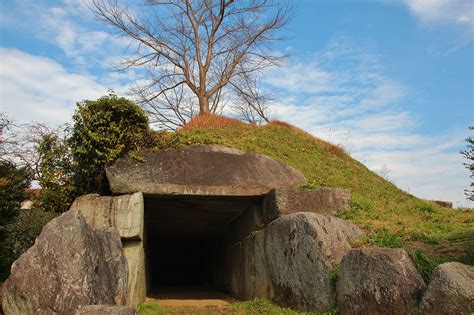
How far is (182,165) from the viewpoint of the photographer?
30.2 ft

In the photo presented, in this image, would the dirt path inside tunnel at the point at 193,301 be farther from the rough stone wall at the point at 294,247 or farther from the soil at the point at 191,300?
the rough stone wall at the point at 294,247

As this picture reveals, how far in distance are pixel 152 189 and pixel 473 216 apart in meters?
6.33

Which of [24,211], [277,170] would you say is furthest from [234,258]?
[24,211]

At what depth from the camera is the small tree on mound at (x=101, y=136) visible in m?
8.89

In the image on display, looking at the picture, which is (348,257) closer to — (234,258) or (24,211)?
(234,258)

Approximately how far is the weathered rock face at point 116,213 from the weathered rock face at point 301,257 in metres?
2.59

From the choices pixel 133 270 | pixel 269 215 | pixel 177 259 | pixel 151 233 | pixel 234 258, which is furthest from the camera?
pixel 177 259

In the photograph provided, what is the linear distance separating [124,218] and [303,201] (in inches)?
140

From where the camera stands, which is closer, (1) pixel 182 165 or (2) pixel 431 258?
(2) pixel 431 258

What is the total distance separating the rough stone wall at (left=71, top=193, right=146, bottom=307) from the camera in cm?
823

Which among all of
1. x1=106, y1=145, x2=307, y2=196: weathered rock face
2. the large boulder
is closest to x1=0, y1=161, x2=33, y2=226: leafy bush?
x1=106, y1=145, x2=307, y2=196: weathered rock face

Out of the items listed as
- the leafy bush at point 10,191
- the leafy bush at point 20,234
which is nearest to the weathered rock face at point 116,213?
the leafy bush at point 20,234

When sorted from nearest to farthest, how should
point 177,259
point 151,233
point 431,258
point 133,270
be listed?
point 431,258, point 133,270, point 151,233, point 177,259

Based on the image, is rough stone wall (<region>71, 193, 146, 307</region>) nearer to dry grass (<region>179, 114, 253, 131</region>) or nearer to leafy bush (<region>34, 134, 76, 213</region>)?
leafy bush (<region>34, 134, 76, 213</region>)
